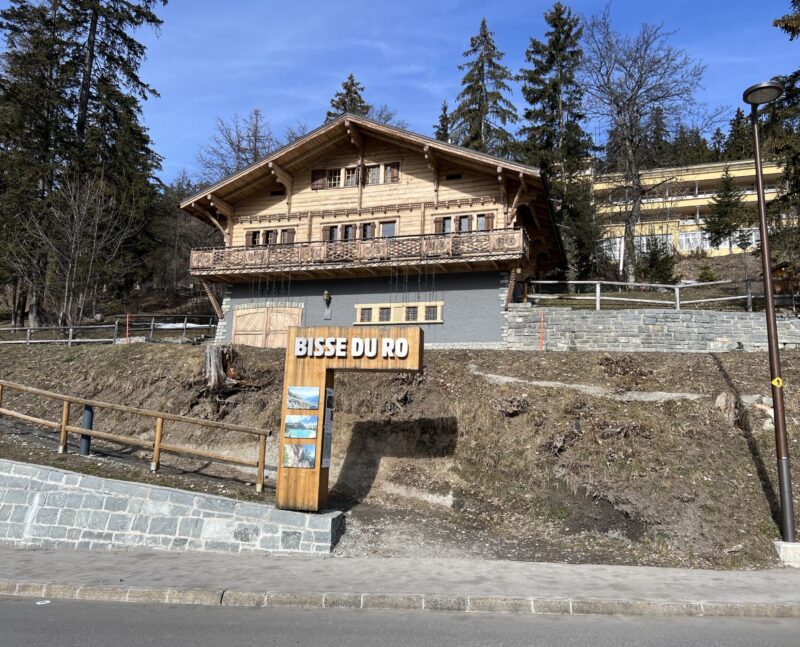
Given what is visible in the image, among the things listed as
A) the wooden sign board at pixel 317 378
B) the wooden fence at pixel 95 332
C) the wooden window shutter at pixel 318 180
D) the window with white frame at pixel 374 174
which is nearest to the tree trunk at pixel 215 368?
the wooden sign board at pixel 317 378

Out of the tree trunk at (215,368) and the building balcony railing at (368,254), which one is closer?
the tree trunk at (215,368)

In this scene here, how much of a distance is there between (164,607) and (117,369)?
13594 mm

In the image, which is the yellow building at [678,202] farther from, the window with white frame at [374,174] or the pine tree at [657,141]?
the window with white frame at [374,174]

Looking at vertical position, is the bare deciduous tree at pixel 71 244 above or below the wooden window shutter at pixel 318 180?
below

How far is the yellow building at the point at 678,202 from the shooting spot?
4127cm

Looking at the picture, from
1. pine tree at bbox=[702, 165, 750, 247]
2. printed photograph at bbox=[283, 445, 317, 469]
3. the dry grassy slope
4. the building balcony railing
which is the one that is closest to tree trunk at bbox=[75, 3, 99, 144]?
the building balcony railing

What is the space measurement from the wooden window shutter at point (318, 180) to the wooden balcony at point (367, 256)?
3481 millimetres

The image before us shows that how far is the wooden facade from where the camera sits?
2167 cm

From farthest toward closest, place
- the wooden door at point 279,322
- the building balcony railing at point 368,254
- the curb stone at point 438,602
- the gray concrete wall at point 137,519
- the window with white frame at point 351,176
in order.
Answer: the window with white frame at point 351,176 → the wooden door at point 279,322 → the building balcony railing at point 368,254 → the gray concrete wall at point 137,519 → the curb stone at point 438,602

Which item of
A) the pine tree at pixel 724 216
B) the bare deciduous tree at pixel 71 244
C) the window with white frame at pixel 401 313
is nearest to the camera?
the window with white frame at pixel 401 313

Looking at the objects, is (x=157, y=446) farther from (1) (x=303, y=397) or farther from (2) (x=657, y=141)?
(2) (x=657, y=141)

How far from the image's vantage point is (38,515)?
33.2 ft

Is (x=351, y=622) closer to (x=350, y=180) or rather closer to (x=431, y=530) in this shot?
(x=431, y=530)

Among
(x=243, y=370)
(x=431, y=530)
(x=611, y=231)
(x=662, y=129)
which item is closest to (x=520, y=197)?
(x=243, y=370)
